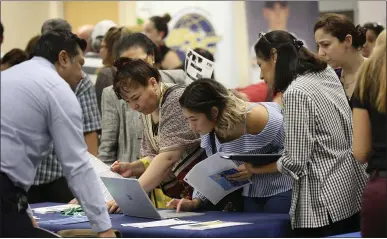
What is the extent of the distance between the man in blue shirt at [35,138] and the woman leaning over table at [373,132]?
3.45ft

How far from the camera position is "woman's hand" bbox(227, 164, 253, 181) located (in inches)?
156

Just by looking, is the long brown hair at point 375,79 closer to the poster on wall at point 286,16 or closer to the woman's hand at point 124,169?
the woman's hand at point 124,169

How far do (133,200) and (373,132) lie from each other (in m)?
1.38

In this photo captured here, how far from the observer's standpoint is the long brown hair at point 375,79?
113 inches

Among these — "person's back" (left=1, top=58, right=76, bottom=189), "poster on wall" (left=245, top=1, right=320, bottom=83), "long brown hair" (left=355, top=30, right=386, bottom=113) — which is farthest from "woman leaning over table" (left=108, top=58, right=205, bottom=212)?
"poster on wall" (left=245, top=1, right=320, bottom=83)

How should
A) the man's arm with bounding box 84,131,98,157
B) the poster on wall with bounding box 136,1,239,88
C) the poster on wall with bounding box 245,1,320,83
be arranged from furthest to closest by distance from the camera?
the poster on wall with bounding box 136,1,239,88
the poster on wall with bounding box 245,1,320,83
the man's arm with bounding box 84,131,98,157

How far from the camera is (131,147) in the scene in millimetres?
5062

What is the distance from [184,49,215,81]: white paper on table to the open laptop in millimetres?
1303

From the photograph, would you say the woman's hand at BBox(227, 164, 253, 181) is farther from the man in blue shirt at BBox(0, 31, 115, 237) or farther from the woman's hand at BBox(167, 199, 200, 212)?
the man in blue shirt at BBox(0, 31, 115, 237)

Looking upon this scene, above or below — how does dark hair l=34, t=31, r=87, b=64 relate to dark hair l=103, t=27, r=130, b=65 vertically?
above

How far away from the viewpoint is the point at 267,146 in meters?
3.97

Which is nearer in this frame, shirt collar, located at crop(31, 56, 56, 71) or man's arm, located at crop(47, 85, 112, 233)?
man's arm, located at crop(47, 85, 112, 233)

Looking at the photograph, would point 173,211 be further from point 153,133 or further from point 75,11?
point 75,11

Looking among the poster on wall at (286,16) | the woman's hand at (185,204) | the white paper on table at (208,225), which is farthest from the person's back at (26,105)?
the poster on wall at (286,16)
